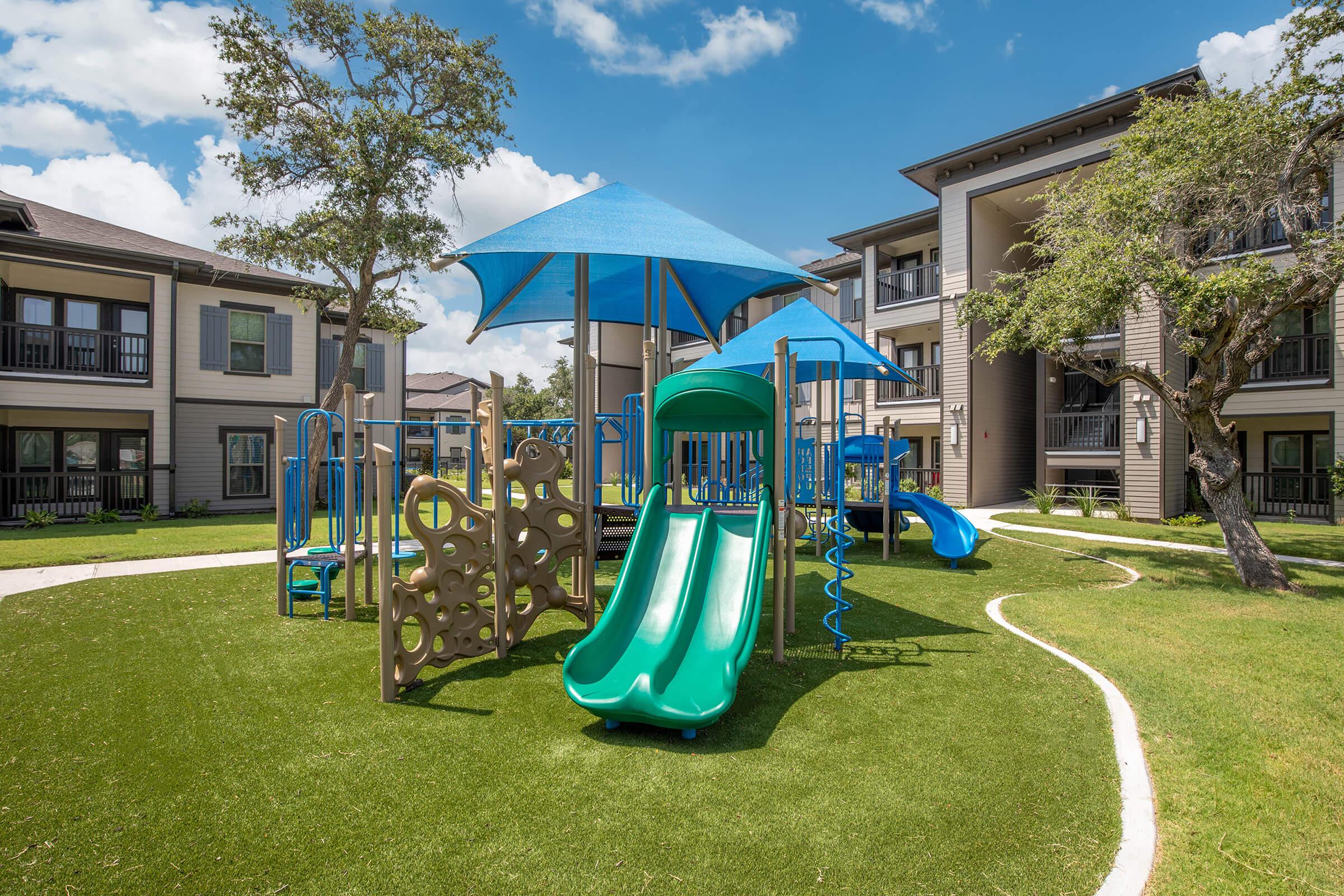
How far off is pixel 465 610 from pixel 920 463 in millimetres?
19138

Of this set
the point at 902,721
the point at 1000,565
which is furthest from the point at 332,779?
the point at 1000,565

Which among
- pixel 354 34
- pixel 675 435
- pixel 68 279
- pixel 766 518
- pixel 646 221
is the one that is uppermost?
pixel 354 34

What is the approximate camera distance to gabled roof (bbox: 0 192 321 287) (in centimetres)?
1409

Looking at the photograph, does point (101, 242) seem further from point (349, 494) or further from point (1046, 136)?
point (1046, 136)

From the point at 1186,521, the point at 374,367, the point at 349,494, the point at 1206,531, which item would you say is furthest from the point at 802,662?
the point at 374,367

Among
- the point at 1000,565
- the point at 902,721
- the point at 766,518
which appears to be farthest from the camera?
the point at 1000,565

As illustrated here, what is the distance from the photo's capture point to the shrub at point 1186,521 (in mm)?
15422

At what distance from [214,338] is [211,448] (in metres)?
3.04

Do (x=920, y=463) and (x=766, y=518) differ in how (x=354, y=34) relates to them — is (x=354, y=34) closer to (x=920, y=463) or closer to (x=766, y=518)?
(x=766, y=518)

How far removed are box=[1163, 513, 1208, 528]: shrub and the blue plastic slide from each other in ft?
28.5

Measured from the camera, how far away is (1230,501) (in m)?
8.85

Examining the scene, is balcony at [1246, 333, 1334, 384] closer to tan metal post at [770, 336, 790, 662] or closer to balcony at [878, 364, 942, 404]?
balcony at [878, 364, 942, 404]

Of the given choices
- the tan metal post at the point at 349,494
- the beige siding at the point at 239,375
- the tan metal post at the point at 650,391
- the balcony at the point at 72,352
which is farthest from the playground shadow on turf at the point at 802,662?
the balcony at the point at 72,352

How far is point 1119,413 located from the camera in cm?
1748
